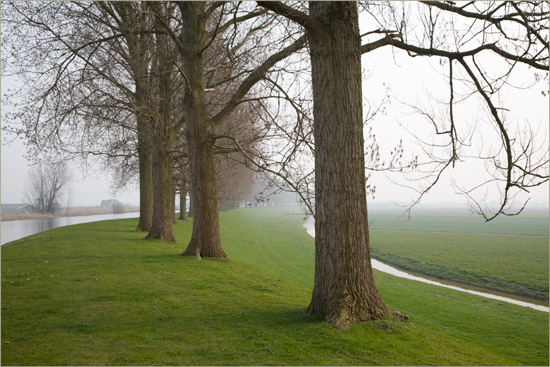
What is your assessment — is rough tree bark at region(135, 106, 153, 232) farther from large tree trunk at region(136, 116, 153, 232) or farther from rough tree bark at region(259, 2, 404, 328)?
rough tree bark at region(259, 2, 404, 328)

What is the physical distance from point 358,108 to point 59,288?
6.58 m

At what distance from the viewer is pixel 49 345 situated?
16.7 ft

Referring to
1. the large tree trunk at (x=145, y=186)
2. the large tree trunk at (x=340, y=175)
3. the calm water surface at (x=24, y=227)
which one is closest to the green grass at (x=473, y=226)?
the large tree trunk at (x=145, y=186)

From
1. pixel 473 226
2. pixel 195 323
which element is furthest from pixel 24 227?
pixel 473 226

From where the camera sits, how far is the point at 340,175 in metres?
6.06

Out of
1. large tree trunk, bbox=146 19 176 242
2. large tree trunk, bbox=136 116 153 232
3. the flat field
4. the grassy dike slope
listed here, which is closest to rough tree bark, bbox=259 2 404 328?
the grassy dike slope

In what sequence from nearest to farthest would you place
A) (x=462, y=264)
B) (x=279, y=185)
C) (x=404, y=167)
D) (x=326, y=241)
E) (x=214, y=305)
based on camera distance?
(x=326, y=241) < (x=214, y=305) < (x=404, y=167) < (x=279, y=185) < (x=462, y=264)

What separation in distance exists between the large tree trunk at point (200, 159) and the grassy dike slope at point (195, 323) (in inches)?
40.3

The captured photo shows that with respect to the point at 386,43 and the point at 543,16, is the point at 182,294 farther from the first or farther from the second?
the point at 543,16

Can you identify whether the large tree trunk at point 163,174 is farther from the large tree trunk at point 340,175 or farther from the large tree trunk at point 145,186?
the large tree trunk at point 340,175

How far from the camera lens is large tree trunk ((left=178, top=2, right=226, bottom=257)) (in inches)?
486

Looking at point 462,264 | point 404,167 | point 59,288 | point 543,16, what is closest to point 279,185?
point 404,167

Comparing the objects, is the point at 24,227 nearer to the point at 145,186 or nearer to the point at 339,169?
the point at 145,186

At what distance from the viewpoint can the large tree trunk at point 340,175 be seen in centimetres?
597
